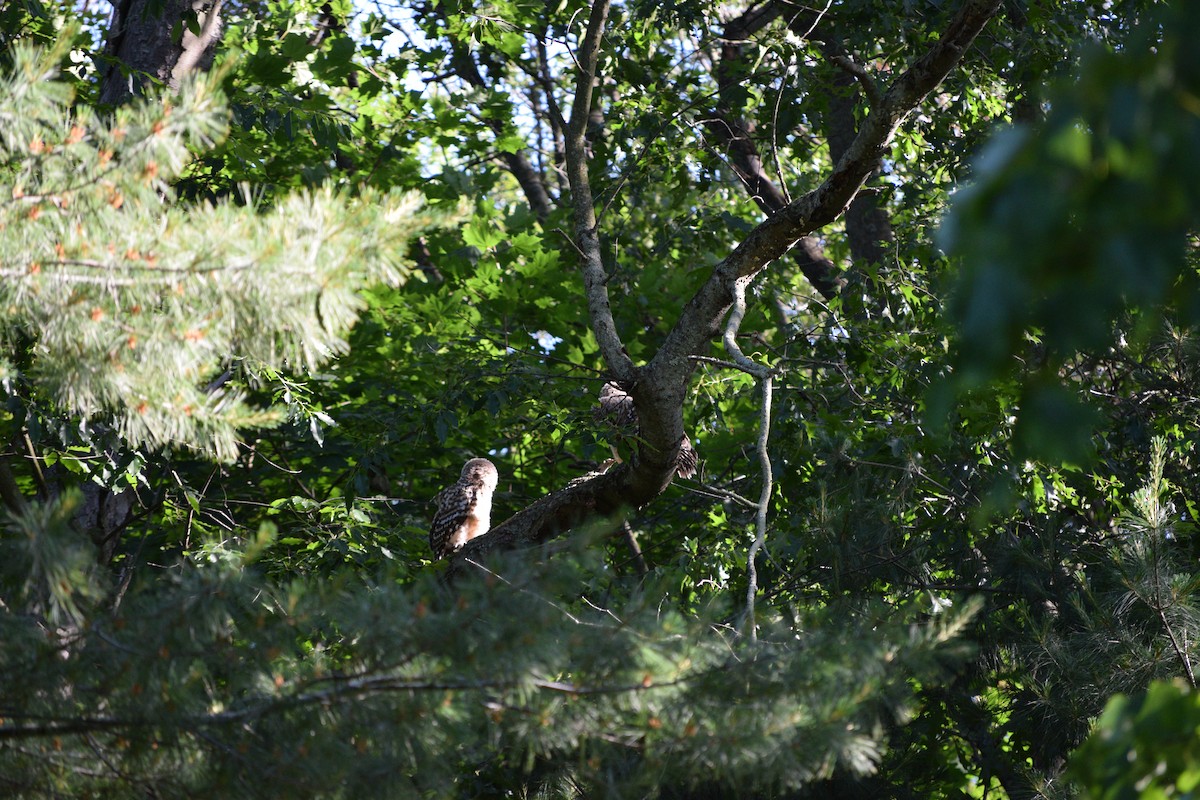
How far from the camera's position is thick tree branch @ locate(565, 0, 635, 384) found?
4.56 meters

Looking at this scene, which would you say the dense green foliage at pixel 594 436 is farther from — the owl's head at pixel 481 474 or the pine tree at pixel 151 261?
the owl's head at pixel 481 474

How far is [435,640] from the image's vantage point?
198 centimetres

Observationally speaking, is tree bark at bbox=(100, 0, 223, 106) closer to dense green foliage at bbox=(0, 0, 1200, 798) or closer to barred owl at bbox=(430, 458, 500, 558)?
dense green foliage at bbox=(0, 0, 1200, 798)

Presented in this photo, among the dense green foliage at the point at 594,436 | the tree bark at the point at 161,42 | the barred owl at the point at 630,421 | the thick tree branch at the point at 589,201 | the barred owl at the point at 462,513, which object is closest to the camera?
the dense green foliage at the point at 594,436

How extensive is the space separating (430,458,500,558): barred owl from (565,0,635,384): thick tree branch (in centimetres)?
140

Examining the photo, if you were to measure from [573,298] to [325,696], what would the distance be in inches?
187

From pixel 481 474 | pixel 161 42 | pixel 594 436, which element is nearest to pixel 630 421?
pixel 594 436

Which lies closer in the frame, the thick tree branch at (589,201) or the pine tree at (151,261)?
the pine tree at (151,261)

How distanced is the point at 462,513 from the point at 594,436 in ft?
4.52

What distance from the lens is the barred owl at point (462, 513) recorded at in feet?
18.4

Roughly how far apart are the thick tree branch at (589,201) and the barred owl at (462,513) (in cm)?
140

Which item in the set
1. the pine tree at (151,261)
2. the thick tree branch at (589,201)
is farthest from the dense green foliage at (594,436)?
the thick tree branch at (589,201)

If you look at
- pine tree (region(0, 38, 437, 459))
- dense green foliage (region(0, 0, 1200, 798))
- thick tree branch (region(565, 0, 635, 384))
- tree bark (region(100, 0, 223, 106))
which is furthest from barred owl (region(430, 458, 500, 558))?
pine tree (region(0, 38, 437, 459))

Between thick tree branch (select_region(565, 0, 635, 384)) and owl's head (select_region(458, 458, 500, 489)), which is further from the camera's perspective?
owl's head (select_region(458, 458, 500, 489))
